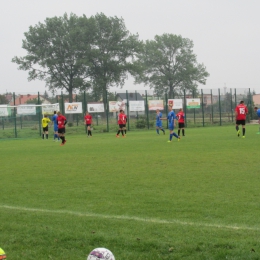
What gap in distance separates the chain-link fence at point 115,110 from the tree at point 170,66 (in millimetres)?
38421

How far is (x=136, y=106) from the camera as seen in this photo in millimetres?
45031

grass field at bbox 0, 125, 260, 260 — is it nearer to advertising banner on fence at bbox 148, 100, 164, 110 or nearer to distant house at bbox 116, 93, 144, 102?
distant house at bbox 116, 93, 144, 102

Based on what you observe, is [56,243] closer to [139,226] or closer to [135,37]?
[139,226]

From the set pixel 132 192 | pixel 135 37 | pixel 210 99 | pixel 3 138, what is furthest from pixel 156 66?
pixel 132 192

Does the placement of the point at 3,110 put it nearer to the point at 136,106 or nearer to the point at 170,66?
the point at 136,106

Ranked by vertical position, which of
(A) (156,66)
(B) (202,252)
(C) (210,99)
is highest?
(A) (156,66)

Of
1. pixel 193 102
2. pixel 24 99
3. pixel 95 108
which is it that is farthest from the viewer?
pixel 193 102

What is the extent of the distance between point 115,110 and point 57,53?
25.9m

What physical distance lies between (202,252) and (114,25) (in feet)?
213

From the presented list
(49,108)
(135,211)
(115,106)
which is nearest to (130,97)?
(115,106)

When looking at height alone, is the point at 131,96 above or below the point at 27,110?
above

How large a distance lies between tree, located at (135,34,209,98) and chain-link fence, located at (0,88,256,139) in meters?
38.4

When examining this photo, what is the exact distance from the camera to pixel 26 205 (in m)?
8.68

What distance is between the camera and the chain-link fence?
126 feet
